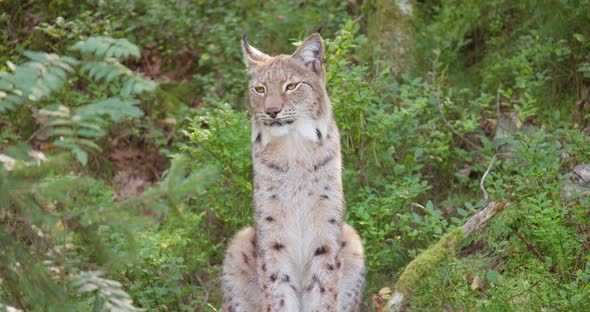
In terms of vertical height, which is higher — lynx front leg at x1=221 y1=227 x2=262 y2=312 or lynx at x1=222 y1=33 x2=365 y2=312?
lynx at x1=222 y1=33 x2=365 y2=312

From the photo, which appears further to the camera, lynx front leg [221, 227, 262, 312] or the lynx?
lynx front leg [221, 227, 262, 312]

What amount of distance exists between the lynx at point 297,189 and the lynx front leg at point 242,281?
0.47 feet

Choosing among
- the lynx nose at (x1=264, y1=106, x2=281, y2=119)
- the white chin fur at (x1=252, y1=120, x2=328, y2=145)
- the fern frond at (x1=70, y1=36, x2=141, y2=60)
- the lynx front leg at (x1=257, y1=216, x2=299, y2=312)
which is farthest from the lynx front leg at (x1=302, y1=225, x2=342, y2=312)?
the fern frond at (x1=70, y1=36, x2=141, y2=60)

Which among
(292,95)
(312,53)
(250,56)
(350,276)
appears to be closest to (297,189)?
(292,95)

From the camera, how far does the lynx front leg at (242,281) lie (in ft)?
17.2

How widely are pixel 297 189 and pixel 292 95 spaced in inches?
24.9

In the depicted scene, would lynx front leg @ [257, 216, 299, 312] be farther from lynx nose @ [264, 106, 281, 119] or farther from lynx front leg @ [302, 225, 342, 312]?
lynx nose @ [264, 106, 281, 119]

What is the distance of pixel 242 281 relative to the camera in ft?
17.2

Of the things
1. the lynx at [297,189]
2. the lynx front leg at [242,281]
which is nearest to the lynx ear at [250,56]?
the lynx at [297,189]

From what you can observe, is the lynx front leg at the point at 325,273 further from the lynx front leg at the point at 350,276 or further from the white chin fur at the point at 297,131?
the white chin fur at the point at 297,131

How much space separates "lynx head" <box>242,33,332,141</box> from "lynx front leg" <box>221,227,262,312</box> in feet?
2.74

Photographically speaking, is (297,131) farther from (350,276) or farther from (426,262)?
(426,262)

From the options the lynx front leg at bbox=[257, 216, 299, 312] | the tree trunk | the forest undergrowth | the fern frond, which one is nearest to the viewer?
the fern frond

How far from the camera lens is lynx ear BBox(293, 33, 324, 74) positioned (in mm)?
5059
